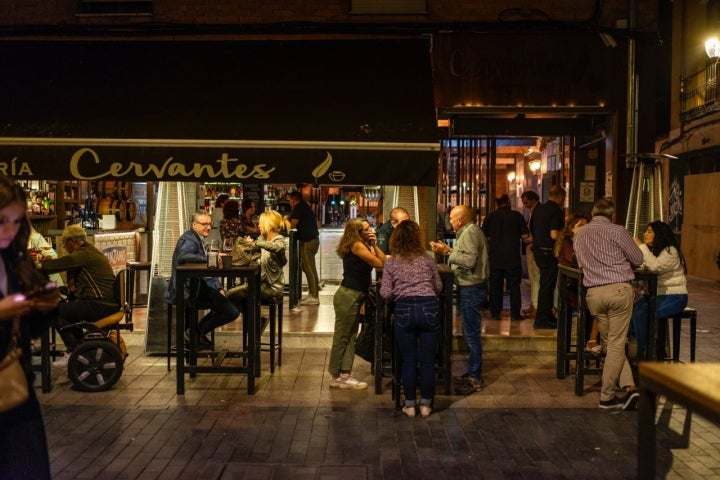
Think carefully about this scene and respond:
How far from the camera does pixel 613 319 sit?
7570 mm

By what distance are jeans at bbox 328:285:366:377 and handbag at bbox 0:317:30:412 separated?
186 inches

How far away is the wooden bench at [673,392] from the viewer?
323 cm

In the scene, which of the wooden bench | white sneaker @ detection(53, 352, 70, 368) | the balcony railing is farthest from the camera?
the balcony railing

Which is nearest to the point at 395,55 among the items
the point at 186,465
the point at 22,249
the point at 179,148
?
the point at 179,148

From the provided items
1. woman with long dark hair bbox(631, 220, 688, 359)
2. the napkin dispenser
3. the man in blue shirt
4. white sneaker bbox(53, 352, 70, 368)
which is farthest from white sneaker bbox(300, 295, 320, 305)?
woman with long dark hair bbox(631, 220, 688, 359)

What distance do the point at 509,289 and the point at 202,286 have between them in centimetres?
472

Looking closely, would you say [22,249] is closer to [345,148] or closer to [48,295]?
[48,295]

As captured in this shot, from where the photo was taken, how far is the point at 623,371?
7758 millimetres

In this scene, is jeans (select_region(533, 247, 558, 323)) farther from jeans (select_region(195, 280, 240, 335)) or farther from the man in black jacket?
jeans (select_region(195, 280, 240, 335))

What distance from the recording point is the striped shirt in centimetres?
752

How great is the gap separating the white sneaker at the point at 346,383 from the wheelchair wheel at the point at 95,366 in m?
2.15

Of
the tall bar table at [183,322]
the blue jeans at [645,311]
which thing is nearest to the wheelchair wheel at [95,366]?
the tall bar table at [183,322]

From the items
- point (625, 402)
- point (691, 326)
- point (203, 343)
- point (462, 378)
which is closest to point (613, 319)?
point (625, 402)

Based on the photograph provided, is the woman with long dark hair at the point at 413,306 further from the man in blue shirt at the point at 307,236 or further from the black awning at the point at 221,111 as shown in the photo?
the man in blue shirt at the point at 307,236
